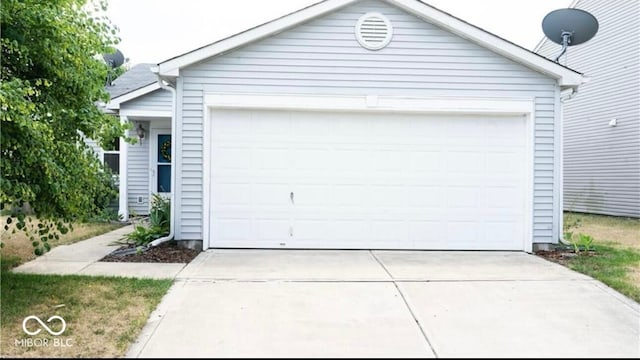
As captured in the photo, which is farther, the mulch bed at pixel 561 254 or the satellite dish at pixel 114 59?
the satellite dish at pixel 114 59

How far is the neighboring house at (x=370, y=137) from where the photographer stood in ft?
25.8

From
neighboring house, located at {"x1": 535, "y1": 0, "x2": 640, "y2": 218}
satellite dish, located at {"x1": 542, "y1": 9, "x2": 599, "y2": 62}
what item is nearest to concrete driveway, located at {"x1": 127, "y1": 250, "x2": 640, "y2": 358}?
satellite dish, located at {"x1": 542, "y1": 9, "x2": 599, "y2": 62}

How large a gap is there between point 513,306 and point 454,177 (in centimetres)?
337

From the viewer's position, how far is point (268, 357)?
12.2 feet

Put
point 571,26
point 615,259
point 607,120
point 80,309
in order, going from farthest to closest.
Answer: point 607,120, point 571,26, point 615,259, point 80,309

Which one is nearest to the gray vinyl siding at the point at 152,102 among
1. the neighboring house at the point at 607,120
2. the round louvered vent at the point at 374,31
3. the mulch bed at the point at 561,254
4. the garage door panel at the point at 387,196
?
the round louvered vent at the point at 374,31

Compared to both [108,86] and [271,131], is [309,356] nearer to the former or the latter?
[271,131]

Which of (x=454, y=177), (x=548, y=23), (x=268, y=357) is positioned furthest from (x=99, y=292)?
(x=548, y=23)

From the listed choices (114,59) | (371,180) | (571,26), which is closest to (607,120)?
(571,26)

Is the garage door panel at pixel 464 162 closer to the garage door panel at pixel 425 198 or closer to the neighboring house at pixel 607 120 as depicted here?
the garage door panel at pixel 425 198

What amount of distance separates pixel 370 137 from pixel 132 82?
29.1ft

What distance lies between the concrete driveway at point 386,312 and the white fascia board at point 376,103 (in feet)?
8.06

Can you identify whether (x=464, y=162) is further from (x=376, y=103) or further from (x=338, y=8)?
(x=338, y=8)

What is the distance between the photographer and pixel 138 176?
12867 millimetres
